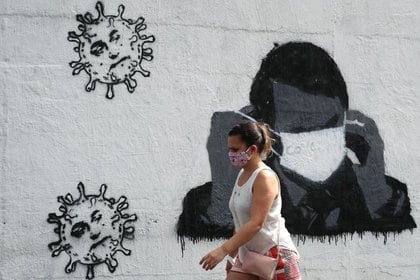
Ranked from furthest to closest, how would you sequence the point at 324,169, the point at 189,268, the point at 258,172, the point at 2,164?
the point at 324,169, the point at 189,268, the point at 2,164, the point at 258,172

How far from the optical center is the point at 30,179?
5.55m

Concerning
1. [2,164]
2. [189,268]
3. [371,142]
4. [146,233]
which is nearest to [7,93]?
[2,164]

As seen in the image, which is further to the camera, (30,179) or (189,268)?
(189,268)

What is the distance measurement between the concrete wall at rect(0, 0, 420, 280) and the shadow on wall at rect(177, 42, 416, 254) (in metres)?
0.09

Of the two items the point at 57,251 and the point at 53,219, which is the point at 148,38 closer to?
the point at 53,219

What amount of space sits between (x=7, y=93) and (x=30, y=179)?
0.60 m

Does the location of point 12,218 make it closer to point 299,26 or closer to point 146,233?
point 146,233

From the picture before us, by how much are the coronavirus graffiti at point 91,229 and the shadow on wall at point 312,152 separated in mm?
675

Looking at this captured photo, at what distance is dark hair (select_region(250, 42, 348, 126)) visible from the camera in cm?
620

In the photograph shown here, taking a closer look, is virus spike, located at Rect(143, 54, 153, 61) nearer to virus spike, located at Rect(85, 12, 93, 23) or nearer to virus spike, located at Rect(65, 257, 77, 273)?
virus spike, located at Rect(85, 12, 93, 23)

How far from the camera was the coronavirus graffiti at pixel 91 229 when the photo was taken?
5629mm

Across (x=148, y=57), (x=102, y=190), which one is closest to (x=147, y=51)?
(x=148, y=57)

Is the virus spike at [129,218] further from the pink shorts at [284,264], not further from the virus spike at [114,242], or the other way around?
the pink shorts at [284,264]

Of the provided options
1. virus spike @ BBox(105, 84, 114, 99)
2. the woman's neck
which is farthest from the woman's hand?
virus spike @ BBox(105, 84, 114, 99)
